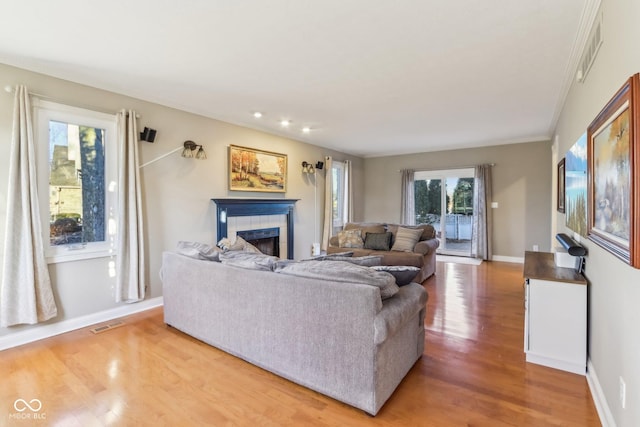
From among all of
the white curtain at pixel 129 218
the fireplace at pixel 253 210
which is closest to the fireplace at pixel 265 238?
the fireplace at pixel 253 210

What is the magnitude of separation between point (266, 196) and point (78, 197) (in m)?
2.74

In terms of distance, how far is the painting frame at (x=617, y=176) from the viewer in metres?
1.27

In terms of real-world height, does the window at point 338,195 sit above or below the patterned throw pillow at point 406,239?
above

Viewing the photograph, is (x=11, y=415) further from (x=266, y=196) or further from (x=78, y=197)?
(x=266, y=196)

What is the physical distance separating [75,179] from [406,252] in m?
4.36

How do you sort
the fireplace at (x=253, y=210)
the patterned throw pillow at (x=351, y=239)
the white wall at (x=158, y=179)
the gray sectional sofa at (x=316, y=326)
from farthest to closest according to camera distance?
the patterned throw pillow at (x=351, y=239), the fireplace at (x=253, y=210), the white wall at (x=158, y=179), the gray sectional sofa at (x=316, y=326)

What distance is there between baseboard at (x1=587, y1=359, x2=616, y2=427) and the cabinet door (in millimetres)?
128

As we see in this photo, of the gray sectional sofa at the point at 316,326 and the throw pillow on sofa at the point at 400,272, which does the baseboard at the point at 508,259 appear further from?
the throw pillow on sofa at the point at 400,272

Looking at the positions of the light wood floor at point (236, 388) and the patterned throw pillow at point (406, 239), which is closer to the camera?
the light wood floor at point (236, 388)

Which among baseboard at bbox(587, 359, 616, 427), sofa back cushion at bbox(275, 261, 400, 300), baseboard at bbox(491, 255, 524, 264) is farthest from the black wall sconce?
baseboard at bbox(491, 255, 524, 264)

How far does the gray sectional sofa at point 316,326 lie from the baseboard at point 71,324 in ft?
4.43

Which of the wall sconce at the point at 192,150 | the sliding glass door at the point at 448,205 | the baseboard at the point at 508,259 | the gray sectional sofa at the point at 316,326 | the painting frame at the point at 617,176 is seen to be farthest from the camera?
the sliding glass door at the point at 448,205

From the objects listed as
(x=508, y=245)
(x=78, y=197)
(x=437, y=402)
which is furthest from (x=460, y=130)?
(x=78, y=197)

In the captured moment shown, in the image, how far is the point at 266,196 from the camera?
552 cm
